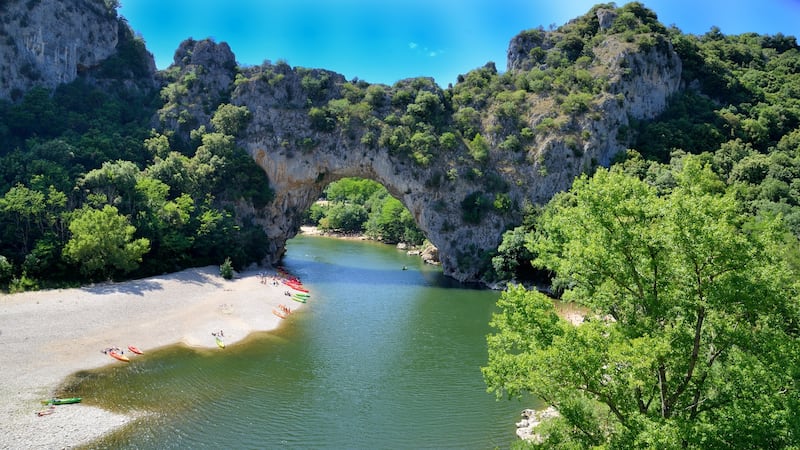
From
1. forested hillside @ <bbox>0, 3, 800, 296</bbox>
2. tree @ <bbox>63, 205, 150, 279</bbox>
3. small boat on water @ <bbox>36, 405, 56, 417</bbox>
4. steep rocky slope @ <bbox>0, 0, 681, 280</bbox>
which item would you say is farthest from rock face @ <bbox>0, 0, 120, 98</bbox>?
small boat on water @ <bbox>36, 405, 56, 417</bbox>

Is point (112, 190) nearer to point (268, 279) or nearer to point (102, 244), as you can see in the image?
point (102, 244)

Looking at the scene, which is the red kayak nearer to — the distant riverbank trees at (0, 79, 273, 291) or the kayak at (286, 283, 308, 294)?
the kayak at (286, 283, 308, 294)

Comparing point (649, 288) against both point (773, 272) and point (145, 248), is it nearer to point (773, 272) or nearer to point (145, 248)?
point (773, 272)

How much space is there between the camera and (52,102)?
56531 millimetres

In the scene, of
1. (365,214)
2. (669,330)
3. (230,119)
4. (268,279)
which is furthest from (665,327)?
(365,214)

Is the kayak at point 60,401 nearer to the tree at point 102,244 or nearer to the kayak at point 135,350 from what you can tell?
the kayak at point 135,350

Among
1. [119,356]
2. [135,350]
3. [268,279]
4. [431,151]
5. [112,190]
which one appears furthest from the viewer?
[431,151]

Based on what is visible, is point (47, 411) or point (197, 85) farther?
point (197, 85)

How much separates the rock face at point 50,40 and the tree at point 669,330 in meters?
67.1

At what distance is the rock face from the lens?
55656 millimetres

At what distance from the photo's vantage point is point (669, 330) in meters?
11.6

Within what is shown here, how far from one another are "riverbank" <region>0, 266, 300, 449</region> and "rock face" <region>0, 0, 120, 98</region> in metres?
33.4

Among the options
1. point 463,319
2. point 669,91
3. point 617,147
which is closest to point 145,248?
point 463,319

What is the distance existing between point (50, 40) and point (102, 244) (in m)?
35.9
